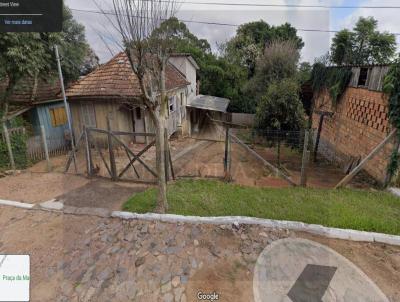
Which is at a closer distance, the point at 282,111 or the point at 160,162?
the point at 160,162

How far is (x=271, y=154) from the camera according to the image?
11.6m

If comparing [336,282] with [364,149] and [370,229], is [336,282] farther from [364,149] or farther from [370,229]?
[364,149]

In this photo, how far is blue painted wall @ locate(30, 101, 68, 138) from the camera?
1280 cm

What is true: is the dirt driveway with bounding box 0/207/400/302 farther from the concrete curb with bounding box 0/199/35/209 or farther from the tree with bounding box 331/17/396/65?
the tree with bounding box 331/17/396/65

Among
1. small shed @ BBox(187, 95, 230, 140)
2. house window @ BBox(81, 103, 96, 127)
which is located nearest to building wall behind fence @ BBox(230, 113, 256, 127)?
small shed @ BBox(187, 95, 230, 140)

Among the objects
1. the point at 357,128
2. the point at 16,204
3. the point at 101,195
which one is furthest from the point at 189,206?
the point at 357,128

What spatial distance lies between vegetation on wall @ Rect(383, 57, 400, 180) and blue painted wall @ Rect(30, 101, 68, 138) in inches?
606

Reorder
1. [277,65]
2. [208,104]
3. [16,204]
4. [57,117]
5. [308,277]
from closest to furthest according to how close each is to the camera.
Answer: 1. [308,277]
2. [16,204]
3. [57,117]
4. [277,65]
5. [208,104]

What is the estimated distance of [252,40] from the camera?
26.4 m

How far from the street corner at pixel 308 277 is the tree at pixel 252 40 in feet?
77.6

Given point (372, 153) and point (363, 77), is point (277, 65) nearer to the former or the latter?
point (363, 77)

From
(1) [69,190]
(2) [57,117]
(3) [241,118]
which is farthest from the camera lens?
(3) [241,118]

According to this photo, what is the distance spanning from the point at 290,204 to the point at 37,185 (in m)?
7.02

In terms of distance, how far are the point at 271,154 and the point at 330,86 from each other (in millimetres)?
4140
